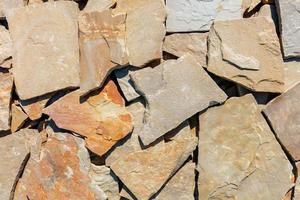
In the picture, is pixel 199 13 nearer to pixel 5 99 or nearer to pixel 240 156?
pixel 240 156

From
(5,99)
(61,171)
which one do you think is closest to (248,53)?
(61,171)

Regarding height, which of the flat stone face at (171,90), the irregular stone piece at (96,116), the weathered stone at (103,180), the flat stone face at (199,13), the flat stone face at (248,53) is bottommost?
the weathered stone at (103,180)

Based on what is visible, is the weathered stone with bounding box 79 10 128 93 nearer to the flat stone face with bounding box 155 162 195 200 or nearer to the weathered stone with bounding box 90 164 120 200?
the weathered stone with bounding box 90 164 120 200

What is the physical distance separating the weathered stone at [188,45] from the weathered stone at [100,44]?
0.88 feet

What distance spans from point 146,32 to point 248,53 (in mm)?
543

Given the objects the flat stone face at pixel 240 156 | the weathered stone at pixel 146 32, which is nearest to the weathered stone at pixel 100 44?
the weathered stone at pixel 146 32

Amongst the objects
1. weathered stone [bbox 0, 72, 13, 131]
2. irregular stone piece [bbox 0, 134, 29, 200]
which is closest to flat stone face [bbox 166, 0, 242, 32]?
weathered stone [bbox 0, 72, 13, 131]

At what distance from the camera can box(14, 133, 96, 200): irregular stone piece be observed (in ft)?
7.66

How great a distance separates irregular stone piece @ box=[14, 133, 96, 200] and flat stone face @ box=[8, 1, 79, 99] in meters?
0.32

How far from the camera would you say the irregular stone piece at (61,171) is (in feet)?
7.66

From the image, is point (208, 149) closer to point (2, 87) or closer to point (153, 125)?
point (153, 125)

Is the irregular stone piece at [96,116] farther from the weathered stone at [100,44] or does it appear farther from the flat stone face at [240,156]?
the flat stone face at [240,156]

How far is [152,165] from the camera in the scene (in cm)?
221

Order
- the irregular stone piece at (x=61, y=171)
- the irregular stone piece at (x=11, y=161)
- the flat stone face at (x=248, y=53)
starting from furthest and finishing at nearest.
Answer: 1. the irregular stone piece at (x=11, y=161)
2. the irregular stone piece at (x=61, y=171)
3. the flat stone face at (x=248, y=53)
